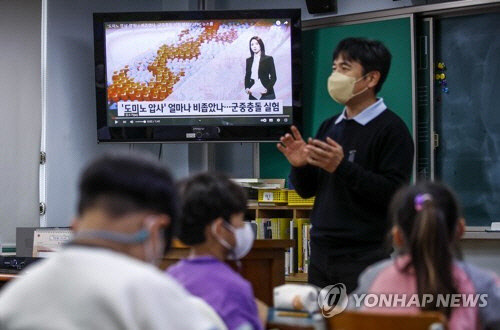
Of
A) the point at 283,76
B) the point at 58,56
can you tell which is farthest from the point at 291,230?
the point at 58,56

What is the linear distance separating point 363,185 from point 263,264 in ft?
1.77

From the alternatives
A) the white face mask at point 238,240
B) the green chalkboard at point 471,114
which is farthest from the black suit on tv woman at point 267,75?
the white face mask at point 238,240

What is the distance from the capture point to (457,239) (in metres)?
2.10

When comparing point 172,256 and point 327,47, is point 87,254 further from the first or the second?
point 327,47

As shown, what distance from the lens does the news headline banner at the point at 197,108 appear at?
16.7 ft

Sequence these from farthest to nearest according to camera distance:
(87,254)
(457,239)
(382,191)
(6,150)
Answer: (6,150), (382,191), (457,239), (87,254)

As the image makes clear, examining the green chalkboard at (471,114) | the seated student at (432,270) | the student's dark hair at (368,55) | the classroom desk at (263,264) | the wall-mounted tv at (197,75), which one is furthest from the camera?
the wall-mounted tv at (197,75)

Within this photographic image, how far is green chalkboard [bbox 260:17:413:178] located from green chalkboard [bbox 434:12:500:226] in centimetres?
21

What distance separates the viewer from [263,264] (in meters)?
3.11

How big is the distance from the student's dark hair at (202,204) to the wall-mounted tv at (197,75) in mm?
2846

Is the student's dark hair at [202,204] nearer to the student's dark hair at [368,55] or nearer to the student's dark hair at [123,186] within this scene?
the student's dark hair at [123,186]

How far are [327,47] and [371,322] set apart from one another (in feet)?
13.2

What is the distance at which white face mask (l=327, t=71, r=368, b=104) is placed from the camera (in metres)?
3.19

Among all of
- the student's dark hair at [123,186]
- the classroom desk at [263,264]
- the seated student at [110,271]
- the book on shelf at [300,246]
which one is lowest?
the book on shelf at [300,246]
